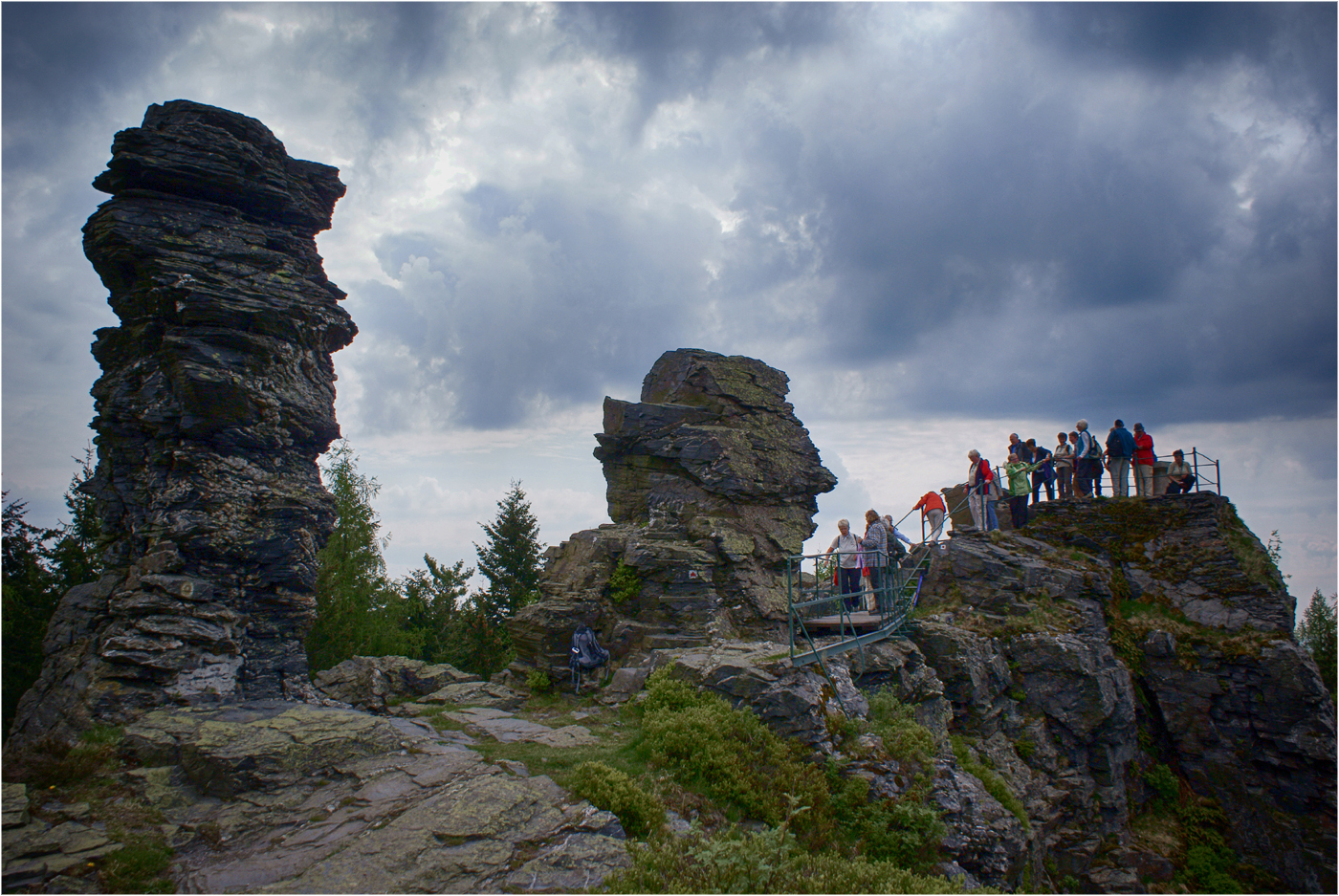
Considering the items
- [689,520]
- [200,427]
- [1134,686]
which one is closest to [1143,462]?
[1134,686]

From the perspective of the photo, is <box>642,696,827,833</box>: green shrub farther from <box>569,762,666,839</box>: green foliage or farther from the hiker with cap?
the hiker with cap

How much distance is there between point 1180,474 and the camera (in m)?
21.8

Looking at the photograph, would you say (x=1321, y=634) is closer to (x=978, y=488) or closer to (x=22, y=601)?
(x=978, y=488)

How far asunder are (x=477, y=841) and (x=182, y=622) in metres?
7.16

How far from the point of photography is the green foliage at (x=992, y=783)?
12.6 metres

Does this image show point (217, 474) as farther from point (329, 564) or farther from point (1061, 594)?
point (1061, 594)

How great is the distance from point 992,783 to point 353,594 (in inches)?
997

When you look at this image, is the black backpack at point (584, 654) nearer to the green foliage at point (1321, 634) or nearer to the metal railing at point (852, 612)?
the metal railing at point (852, 612)

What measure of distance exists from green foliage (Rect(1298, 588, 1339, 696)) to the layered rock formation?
3251 centimetres

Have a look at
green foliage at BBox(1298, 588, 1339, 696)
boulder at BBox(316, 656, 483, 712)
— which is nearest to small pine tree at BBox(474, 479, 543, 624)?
boulder at BBox(316, 656, 483, 712)

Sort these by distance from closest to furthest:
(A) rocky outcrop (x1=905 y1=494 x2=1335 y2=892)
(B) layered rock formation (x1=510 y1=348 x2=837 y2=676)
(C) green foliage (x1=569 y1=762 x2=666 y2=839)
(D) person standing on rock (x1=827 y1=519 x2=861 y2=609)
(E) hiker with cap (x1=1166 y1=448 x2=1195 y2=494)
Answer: (C) green foliage (x1=569 y1=762 x2=666 y2=839) → (D) person standing on rock (x1=827 y1=519 x2=861 y2=609) → (A) rocky outcrop (x1=905 y1=494 x2=1335 y2=892) → (B) layered rock formation (x1=510 y1=348 x2=837 y2=676) → (E) hiker with cap (x1=1166 y1=448 x2=1195 y2=494)

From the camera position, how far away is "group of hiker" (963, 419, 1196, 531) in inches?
866

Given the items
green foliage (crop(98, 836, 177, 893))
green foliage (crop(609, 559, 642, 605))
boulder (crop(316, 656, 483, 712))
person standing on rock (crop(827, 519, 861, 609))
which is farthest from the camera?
green foliage (crop(609, 559, 642, 605))

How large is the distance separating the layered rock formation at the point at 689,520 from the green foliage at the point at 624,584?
3 cm
